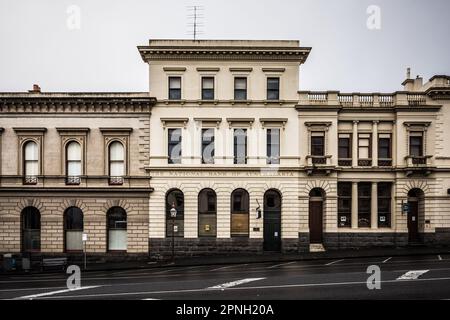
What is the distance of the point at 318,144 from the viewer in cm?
2755

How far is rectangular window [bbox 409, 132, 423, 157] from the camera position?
27703 millimetres

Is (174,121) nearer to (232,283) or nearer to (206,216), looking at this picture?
(206,216)

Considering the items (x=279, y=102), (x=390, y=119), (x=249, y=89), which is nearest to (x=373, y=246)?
(x=390, y=119)

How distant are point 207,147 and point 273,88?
6612 millimetres

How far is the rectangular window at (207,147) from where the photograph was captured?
27.1 metres

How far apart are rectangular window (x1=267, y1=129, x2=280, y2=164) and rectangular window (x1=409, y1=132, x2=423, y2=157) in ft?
32.9

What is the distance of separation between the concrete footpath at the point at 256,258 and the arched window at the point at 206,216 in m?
1.78

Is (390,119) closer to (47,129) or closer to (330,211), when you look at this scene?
(330,211)

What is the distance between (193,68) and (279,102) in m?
6.81

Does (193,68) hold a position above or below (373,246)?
above


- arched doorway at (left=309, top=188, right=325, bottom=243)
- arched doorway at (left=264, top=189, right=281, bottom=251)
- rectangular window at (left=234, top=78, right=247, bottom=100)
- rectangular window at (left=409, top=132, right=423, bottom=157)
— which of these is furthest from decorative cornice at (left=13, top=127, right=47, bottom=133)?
rectangular window at (left=409, top=132, right=423, bottom=157)

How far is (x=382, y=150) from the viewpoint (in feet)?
92.0
